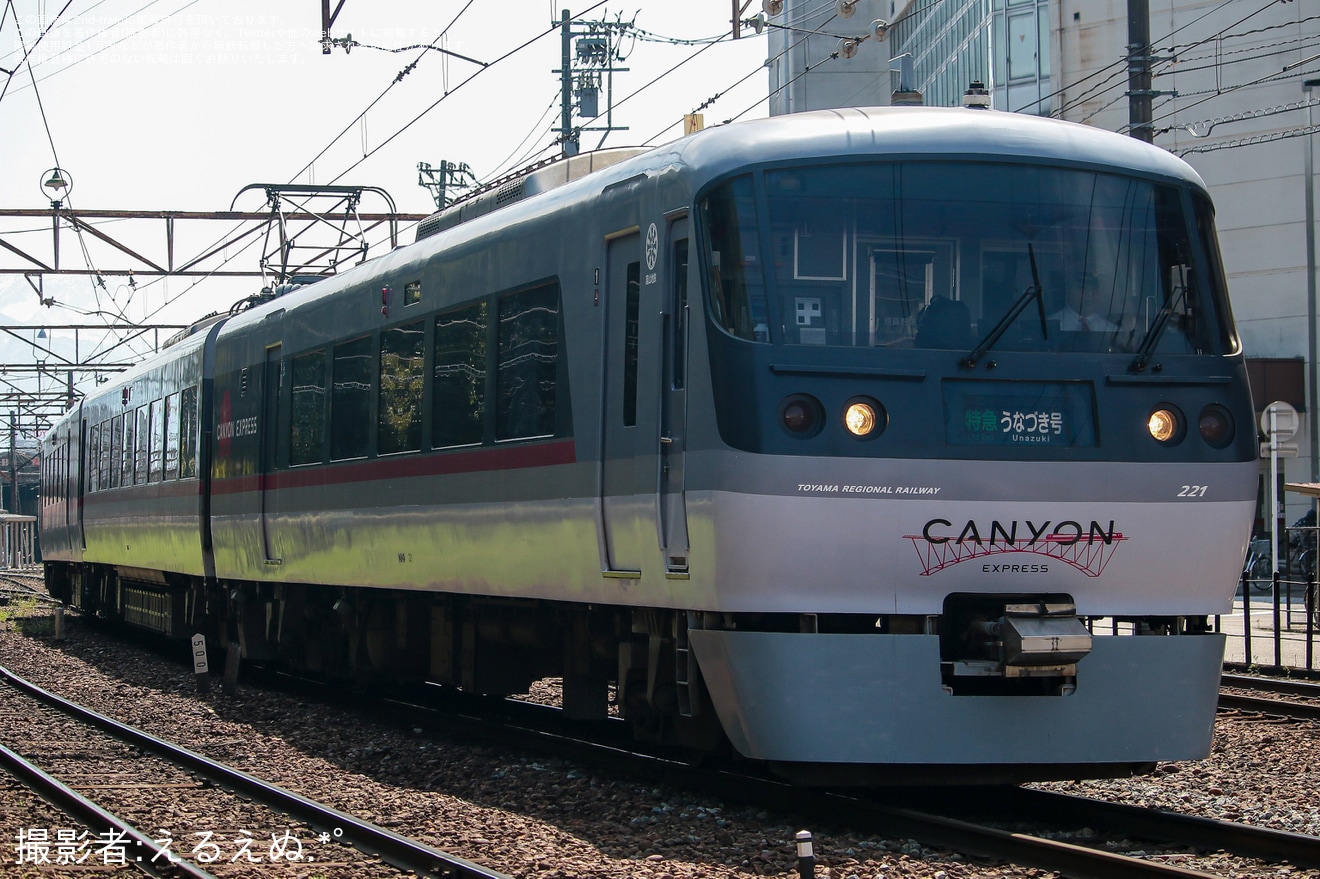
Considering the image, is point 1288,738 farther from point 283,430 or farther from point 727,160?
point 283,430

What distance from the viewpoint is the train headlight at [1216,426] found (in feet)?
25.0

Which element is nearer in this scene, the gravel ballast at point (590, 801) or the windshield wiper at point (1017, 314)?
the gravel ballast at point (590, 801)

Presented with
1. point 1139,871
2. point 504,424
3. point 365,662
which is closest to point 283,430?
point 365,662

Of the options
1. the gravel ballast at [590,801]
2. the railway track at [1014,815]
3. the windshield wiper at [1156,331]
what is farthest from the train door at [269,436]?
the windshield wiper at [1156,331]

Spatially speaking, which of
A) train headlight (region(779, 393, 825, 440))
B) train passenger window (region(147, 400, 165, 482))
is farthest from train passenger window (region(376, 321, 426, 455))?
train passenger window (region(147, 400, 165, 482))

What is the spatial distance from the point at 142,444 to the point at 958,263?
15076mm

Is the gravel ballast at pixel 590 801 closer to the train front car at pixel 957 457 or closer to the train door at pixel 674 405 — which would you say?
the train front car at pixel 957 457

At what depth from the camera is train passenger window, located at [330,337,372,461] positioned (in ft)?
39.6

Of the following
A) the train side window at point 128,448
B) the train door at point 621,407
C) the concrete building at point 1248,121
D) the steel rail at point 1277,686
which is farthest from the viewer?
the concrete building at point 1248,121

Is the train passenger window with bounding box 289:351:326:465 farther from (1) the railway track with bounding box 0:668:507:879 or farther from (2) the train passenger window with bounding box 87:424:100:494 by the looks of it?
(2) the train passenger window with bounding box 87:424:100:494

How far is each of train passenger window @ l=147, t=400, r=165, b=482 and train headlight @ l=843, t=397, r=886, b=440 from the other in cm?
1339

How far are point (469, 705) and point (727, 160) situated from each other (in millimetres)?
6943

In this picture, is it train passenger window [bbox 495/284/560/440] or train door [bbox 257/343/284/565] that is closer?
train passenger window [bbox 495/284/560/440]

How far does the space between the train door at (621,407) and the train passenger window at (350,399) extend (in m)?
3.92
